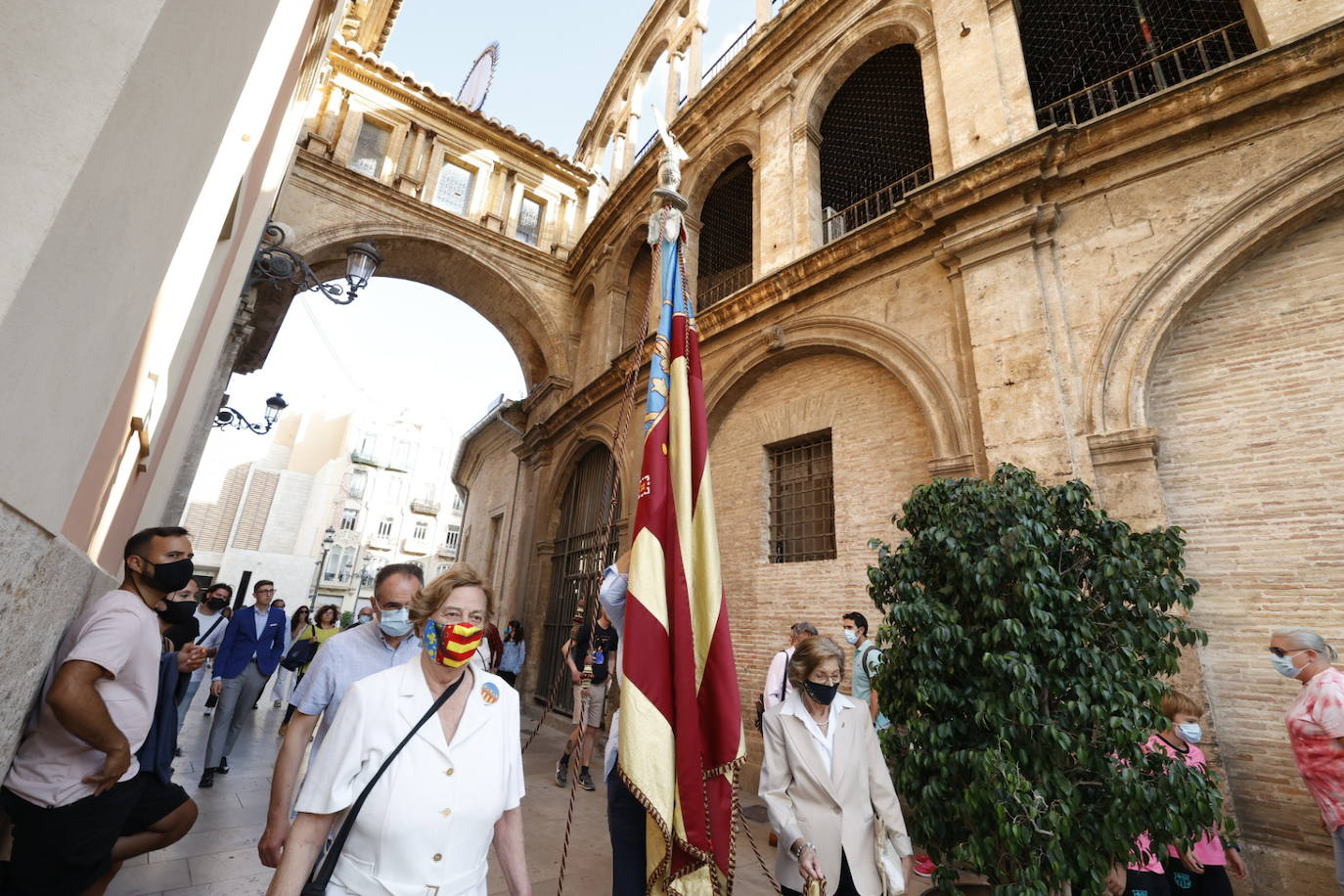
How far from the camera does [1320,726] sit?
3.28 metres

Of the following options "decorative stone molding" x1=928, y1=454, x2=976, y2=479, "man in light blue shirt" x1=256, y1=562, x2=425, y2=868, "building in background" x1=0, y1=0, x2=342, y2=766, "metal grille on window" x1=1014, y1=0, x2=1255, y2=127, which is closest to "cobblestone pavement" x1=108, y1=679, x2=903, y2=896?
"man in light blue shirt" x1=256, y1=562, x2=425, y2=868

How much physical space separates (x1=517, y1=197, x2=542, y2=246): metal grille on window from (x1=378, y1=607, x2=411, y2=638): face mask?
13.8 meters

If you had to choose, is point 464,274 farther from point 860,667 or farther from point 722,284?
point 860,667

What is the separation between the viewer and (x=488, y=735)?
1.73 m

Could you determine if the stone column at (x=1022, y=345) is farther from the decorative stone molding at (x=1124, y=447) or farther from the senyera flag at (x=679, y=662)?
the senyera flag at (x=679, y=662)

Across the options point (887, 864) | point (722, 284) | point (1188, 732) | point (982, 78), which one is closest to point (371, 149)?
point (722, 284)

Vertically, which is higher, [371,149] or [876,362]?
[371,149]

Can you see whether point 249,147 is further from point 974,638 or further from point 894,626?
point 974,638

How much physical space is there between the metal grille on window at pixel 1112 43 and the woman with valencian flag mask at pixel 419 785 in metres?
8.01

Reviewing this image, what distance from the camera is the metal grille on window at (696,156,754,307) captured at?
11266 mm

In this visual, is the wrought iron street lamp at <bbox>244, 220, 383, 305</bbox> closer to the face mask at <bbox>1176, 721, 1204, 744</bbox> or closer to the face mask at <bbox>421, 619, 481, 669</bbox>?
the face mask at <bbox>421, 619, 481, 669</bbox>

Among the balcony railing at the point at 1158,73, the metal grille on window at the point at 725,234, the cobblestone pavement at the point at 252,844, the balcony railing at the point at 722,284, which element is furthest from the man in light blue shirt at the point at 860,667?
the metal grille on window at the point at 725,234

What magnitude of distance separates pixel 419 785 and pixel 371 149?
15193mm

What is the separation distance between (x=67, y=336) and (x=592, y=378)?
11.1 metres
